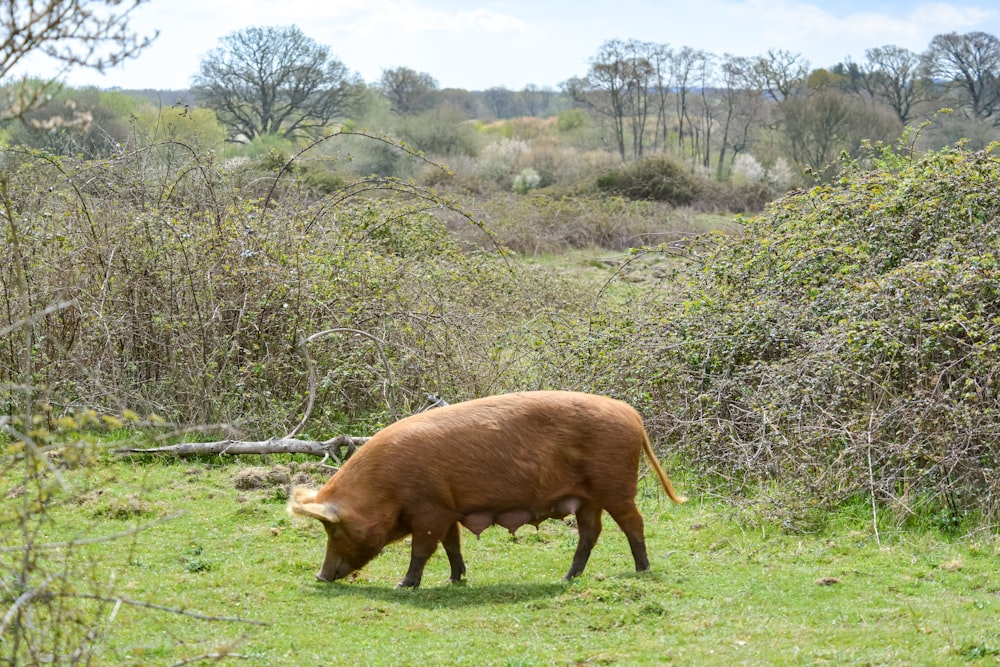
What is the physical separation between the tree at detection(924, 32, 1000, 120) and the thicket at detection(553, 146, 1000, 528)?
42257mm

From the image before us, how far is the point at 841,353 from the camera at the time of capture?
385 inches

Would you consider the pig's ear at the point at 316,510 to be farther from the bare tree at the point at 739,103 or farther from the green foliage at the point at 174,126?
the bare tree at the point at 739,103

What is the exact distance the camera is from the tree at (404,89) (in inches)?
2770

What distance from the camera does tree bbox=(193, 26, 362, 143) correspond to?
1951 inches

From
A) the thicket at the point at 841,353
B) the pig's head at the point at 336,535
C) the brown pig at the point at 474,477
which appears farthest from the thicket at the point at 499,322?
the pig's head at the point at 336,535

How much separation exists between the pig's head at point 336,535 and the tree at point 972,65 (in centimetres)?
4850

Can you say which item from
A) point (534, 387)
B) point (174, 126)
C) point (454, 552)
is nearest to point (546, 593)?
point (454, 552)

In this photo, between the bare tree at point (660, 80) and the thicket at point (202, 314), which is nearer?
the thicket at point (202, 314)

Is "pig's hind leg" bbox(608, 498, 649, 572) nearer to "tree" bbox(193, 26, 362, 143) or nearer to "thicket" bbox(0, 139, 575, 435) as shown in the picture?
"thicket" bbox(0, 139, 575, 435)

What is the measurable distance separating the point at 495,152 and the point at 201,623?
1402 inches

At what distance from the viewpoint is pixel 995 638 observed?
606 centimetres

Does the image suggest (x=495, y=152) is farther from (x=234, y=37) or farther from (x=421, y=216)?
→ (x=421, y=216)

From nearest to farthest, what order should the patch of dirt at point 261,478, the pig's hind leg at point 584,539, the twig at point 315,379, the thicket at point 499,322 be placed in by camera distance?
the pig's hind leg at point 584,539
the thicket at point 499,322
the patch of dirt at point 261,478
the twig at point 315,379

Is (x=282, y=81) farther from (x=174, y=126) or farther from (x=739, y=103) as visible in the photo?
(x=174, y=126)
